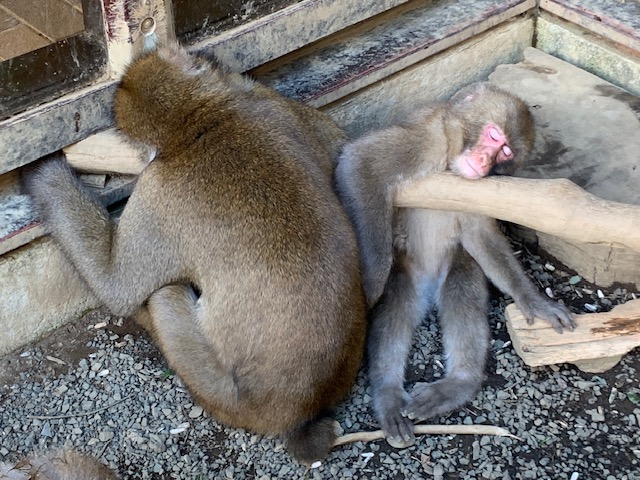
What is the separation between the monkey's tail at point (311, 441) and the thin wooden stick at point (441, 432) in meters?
0.12

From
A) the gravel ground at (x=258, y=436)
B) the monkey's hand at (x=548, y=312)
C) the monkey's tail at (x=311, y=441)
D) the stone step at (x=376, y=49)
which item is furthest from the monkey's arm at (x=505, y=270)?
the monkey's tail at (x=311, y=441)

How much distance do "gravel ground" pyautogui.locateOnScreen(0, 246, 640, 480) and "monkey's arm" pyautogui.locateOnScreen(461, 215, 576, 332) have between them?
245mm

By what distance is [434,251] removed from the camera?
4.66m

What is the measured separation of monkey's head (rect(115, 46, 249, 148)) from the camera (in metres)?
3.90

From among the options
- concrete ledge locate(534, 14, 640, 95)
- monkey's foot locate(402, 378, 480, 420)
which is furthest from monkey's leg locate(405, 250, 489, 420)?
concrete ledge locate(534, 14, 640, 95)

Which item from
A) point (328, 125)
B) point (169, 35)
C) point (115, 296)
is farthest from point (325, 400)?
point (169, 35)

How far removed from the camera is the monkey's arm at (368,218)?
4238mm

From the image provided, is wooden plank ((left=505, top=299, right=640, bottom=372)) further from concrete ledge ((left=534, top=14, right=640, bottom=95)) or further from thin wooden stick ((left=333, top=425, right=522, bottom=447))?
concrete ledge ((left=534, top=14, right=640, bottom=95))

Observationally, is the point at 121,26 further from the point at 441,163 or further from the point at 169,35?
the point at 441,163

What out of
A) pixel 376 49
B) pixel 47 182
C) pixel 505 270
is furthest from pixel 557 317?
pixel 47 182

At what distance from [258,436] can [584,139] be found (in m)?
2.35

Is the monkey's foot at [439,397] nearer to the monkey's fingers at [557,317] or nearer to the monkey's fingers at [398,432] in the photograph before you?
the monkey's fingers at [398,432]

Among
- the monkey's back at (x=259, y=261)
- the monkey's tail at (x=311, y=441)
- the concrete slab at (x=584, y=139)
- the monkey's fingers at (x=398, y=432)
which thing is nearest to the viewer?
the monkey's back at (x=259, y=261)

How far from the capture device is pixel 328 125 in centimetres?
441
